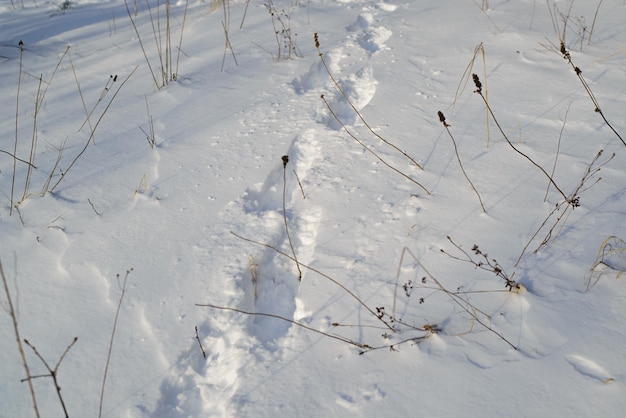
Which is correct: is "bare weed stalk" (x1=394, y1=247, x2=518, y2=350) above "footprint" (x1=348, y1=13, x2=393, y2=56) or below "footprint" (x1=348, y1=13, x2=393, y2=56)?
below

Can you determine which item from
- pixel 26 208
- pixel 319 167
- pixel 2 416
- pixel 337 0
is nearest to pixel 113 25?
pixel 337 0

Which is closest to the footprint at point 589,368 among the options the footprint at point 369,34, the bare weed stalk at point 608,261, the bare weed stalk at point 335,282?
the bare weed stalk at point 608,261

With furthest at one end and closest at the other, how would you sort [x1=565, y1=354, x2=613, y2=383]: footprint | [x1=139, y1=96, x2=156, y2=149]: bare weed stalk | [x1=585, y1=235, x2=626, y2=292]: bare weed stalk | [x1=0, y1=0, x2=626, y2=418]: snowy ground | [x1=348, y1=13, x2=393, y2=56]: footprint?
[x1=348, y1=13, x2=393, y2=56]: footprint → [x1=139, y1=96, x2=156, y2=149]: bare weed stalk → [x1=585, y1=235, x2=626, y2=292]: bare weed stalk → [x1=0, y1=0, x2=626, y2=418]: snowy ground → [x1=565, y1=354, x2=613, y2=383]: footprint

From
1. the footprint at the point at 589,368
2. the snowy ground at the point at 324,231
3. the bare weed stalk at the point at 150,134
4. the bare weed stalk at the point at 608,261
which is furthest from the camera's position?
the bare weed stalk at the point at 150,134

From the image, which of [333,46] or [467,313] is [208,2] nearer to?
[333,46]

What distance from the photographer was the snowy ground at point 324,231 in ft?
4.51

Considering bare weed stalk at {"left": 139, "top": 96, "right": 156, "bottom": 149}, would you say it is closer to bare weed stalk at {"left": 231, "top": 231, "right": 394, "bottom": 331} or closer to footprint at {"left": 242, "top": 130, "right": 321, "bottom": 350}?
footprint at {"left": 242, "top": 130, "right": 321, "bottom": 350}

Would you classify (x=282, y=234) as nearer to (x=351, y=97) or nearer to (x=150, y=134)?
(x=150, y=134)

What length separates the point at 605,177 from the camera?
1.92 m

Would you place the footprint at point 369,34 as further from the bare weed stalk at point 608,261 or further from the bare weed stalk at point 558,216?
the bare weed stalk at point 608,261

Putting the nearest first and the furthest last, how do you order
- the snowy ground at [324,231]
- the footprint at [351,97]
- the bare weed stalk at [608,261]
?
the snowy ground at [324,231]
the bare weed stalk at [608,261]
the footprint at [351,97]

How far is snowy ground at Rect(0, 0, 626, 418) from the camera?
1.38 metres

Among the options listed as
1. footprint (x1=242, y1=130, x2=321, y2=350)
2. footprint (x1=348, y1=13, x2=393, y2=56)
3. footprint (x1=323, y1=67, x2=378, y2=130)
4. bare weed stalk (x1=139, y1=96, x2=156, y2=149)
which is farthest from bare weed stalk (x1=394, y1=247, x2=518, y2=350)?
footprint (x1=348, y1=13, x2=393, y2=56)

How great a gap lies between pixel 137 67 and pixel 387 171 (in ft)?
6.46
